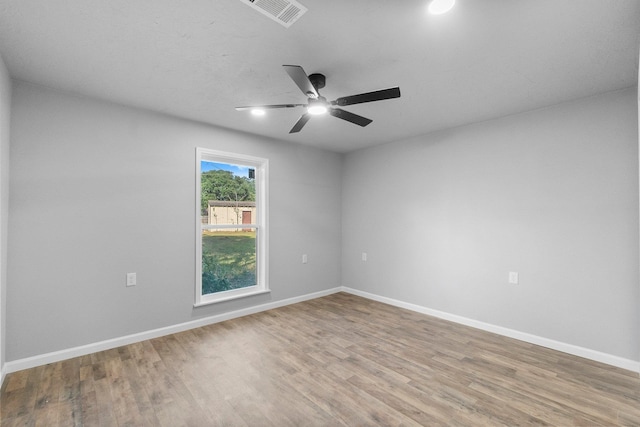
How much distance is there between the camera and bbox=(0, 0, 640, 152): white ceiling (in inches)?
66.1

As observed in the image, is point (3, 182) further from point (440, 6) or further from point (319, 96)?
point (440, 6)

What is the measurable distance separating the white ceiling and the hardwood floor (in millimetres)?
2466

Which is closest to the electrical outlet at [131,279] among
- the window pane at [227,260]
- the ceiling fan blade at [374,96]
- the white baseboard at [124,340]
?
the white baseboard at [124,340]

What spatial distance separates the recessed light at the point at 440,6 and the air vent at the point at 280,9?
70cm

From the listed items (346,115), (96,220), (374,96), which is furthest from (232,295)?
(374,96)

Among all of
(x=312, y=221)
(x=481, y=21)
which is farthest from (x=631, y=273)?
(x=312, y=221)

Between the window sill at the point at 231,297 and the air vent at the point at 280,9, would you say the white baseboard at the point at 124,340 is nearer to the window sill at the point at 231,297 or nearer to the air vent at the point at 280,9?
the window sill at the point at 231,297

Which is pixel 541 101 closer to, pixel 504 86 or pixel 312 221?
pixel 504 86

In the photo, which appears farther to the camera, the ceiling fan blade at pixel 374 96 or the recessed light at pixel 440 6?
the ceiling fan blade at pixel 374 96

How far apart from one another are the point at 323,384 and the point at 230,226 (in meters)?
2.37

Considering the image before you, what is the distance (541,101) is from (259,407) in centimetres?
369

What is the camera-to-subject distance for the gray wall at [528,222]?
2650mm

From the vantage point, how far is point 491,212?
343 centimetres

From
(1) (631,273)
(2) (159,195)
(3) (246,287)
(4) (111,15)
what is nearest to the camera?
(4) (111,15)
